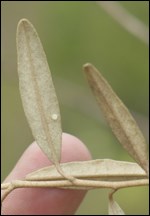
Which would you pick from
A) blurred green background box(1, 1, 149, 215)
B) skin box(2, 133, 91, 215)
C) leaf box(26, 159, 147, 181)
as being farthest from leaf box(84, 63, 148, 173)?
blurred green background box(1, 1, 149, 215)

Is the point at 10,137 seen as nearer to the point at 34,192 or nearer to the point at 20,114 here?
the point at 20,114

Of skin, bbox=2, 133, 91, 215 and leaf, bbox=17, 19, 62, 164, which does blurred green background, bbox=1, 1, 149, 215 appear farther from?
leaf, bbox=17, 19, 62, 164

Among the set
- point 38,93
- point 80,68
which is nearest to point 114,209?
point 38,93

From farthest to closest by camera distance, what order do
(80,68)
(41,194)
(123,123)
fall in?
(80,68), (41,194), (123,123)

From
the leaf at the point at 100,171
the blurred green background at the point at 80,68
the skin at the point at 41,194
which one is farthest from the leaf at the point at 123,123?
the blurred green background at the point at 80,68

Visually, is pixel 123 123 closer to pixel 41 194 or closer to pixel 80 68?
pixel 41 194

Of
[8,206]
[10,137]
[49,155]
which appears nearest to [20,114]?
[10,137]
